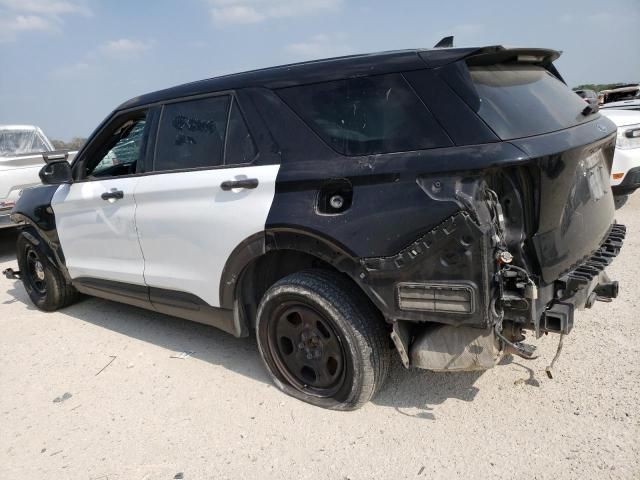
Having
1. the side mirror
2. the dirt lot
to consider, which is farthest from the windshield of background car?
the dirt lot

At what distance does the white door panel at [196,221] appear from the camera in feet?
9.21

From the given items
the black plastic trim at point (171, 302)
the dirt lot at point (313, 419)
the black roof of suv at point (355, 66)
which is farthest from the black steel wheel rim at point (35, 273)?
the black roof of suv at point (355, 66)

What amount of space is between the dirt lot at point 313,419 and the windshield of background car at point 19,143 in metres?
5.92

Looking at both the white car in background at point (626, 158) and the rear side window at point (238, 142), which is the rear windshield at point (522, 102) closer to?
the rear side window at point (238, 142)

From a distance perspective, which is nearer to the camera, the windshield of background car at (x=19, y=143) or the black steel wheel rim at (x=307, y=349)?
the black steel wheel rim at (x=307, y=349)

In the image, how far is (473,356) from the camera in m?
2.40

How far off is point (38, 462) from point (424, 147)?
8.65ft

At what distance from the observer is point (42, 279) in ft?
16.2

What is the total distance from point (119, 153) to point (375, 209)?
263 cm

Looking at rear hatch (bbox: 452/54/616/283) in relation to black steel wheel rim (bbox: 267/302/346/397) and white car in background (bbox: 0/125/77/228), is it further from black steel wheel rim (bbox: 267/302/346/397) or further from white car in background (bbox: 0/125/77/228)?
white car in background (bbox: 0/125/77/228)

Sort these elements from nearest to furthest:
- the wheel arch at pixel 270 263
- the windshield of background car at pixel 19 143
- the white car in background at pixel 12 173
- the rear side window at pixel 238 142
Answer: the wheel arch at pixel 270 263
the rear side window at pixel 238 142
the white car in background at pixel 12 173
the windshield of background car at pixel 19 143

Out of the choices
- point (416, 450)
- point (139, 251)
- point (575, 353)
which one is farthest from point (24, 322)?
point (575, 353)

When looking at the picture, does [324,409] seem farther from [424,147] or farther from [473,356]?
[424,147]

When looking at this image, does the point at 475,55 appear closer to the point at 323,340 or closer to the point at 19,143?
the point at 323,340
